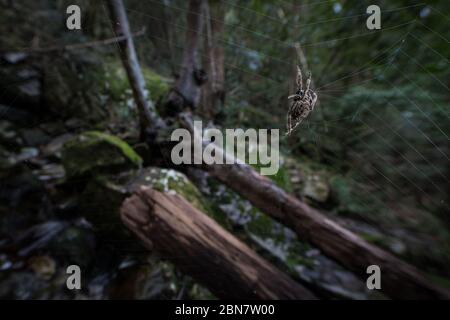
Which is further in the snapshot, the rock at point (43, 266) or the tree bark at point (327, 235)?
the rock at point (43, 266)

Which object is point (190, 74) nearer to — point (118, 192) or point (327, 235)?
point (118, 192)

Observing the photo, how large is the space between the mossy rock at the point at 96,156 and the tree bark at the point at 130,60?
0.41 metres

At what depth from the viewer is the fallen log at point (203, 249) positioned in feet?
5.21

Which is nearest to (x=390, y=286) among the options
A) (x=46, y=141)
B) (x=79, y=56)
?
(x=46, y=141)

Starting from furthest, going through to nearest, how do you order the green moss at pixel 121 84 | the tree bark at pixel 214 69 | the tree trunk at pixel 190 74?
the green moss at pixel 121 84 → the tree bark at pixel 214 69 → the tree trunk at pixel 190 74

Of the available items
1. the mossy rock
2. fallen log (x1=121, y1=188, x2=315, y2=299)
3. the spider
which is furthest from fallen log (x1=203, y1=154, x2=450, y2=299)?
the mossy rock

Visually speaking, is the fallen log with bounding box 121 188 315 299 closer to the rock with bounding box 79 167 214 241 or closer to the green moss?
the rock with bounding box 79 167 214 241

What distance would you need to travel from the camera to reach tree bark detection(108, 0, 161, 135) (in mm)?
2328

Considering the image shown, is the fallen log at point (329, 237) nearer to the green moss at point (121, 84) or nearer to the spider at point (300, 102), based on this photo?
the spider at point (300, 102)

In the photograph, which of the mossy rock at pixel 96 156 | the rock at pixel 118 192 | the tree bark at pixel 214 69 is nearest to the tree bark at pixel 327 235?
the rock at pixel 118 192

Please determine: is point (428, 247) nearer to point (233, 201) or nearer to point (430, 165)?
point (430, 165)

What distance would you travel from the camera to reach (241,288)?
1603mm

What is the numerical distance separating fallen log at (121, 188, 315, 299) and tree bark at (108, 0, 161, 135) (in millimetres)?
1118

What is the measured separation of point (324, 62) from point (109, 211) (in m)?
4.28
